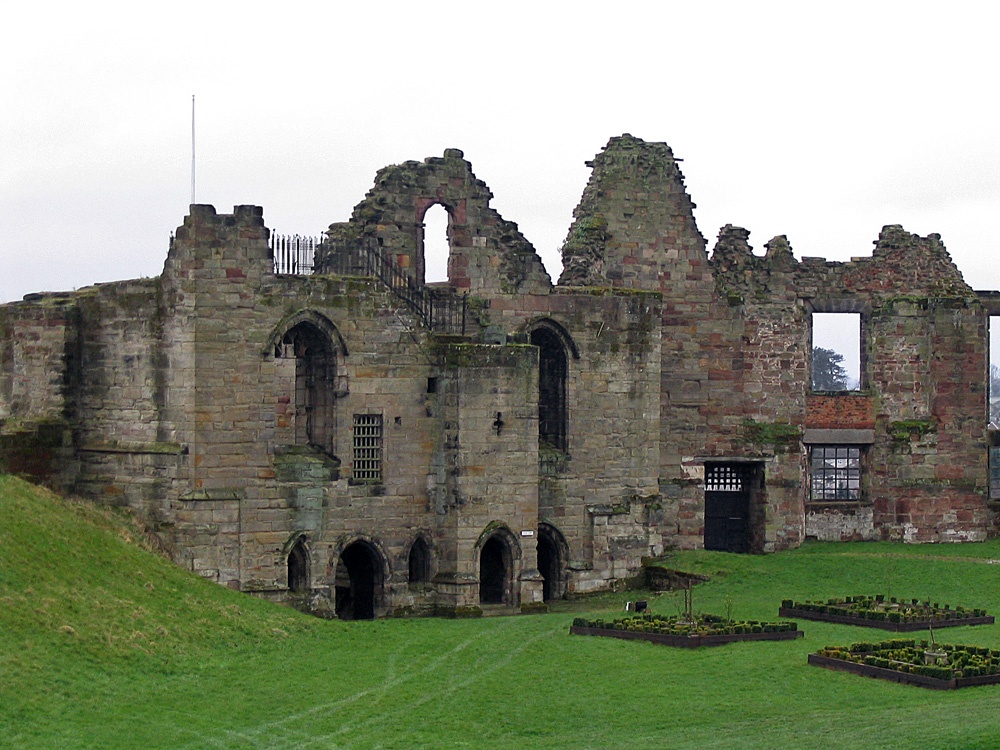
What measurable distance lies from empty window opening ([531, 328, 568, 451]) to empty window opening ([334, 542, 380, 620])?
7.03 metres

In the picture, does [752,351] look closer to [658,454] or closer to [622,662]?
[658,454]

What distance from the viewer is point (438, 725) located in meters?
38.4

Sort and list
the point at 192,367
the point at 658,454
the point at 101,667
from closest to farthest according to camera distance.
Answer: the point at 101,667 → the point at 192,367 → the point at 658,454

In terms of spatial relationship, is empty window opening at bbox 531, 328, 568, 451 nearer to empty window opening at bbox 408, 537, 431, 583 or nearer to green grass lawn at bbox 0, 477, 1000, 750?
empty window opening at bbox 408, 537, 431, 583

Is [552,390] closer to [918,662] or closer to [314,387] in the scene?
[314,387]

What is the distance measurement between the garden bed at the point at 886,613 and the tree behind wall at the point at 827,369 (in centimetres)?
10216

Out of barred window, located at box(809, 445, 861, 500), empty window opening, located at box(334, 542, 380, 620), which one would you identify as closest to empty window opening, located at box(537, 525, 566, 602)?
empty window opening, located at box(334, 542, 380, 620)

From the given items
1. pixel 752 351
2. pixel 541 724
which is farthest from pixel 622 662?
pixel 752 351

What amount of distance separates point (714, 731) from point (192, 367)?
62.5ft

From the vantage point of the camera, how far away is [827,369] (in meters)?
156

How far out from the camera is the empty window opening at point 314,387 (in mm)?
53344

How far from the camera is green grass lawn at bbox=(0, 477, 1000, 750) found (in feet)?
121

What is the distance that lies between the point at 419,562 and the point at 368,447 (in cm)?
345

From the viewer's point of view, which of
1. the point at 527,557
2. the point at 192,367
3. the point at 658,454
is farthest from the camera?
the point at 658,454
